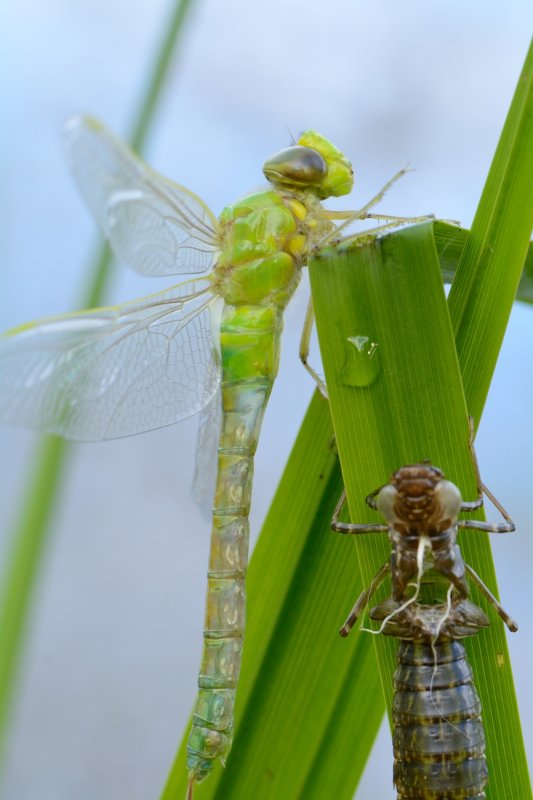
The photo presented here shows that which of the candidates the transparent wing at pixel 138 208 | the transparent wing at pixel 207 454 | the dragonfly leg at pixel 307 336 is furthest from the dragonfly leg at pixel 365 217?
the transparent wing at pixel 207 454

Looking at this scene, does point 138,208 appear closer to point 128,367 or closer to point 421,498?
point 128,367

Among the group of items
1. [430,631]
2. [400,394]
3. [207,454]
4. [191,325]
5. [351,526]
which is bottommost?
[430,631]

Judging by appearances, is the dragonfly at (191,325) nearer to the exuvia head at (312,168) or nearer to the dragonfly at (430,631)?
the exuvia head at (312,168)

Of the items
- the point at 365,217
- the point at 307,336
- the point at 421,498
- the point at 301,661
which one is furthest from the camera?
the point at 307,336

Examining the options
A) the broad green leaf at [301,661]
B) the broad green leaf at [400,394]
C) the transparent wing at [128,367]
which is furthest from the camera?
the transparent wing at [128,367]

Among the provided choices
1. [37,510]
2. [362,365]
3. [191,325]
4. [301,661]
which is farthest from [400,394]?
[37,510]

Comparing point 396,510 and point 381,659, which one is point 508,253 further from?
point 381,659

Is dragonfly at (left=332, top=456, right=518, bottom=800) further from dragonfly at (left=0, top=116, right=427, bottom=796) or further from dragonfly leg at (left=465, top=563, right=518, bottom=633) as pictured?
dragonfly at (left=0, top=116, right=427, bottom=796)
